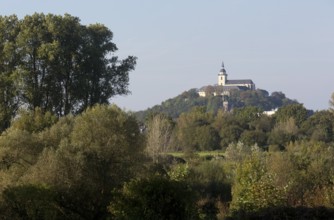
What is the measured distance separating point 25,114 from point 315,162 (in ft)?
43.4

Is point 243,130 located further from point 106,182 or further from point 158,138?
point 106,182

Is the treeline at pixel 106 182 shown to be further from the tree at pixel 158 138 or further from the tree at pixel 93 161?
the tree at pixel 158 138

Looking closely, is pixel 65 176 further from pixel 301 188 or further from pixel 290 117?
pixel 290 117

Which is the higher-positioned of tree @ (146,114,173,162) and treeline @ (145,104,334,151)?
treeline @ (145,104,334,151)

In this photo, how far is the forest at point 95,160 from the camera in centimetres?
1745

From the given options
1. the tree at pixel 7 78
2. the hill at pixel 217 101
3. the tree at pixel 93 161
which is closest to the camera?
the tree at pixel 93 161

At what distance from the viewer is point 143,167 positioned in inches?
877

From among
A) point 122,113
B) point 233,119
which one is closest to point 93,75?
point 122,113

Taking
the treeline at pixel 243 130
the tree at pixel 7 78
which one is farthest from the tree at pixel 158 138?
the tree at pixel 7 78

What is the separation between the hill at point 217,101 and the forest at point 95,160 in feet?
316

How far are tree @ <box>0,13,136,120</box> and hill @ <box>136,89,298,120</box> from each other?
99.5 metres

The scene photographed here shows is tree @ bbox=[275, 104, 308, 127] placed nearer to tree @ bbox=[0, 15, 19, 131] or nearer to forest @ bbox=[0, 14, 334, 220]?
forest @ bbox=[0, 14, 334, 220]

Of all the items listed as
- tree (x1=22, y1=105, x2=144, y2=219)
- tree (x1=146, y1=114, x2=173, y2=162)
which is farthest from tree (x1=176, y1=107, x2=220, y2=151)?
tree (x1=22, y1=105, x2=144, y2=219)

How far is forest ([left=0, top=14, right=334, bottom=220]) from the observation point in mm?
17453
